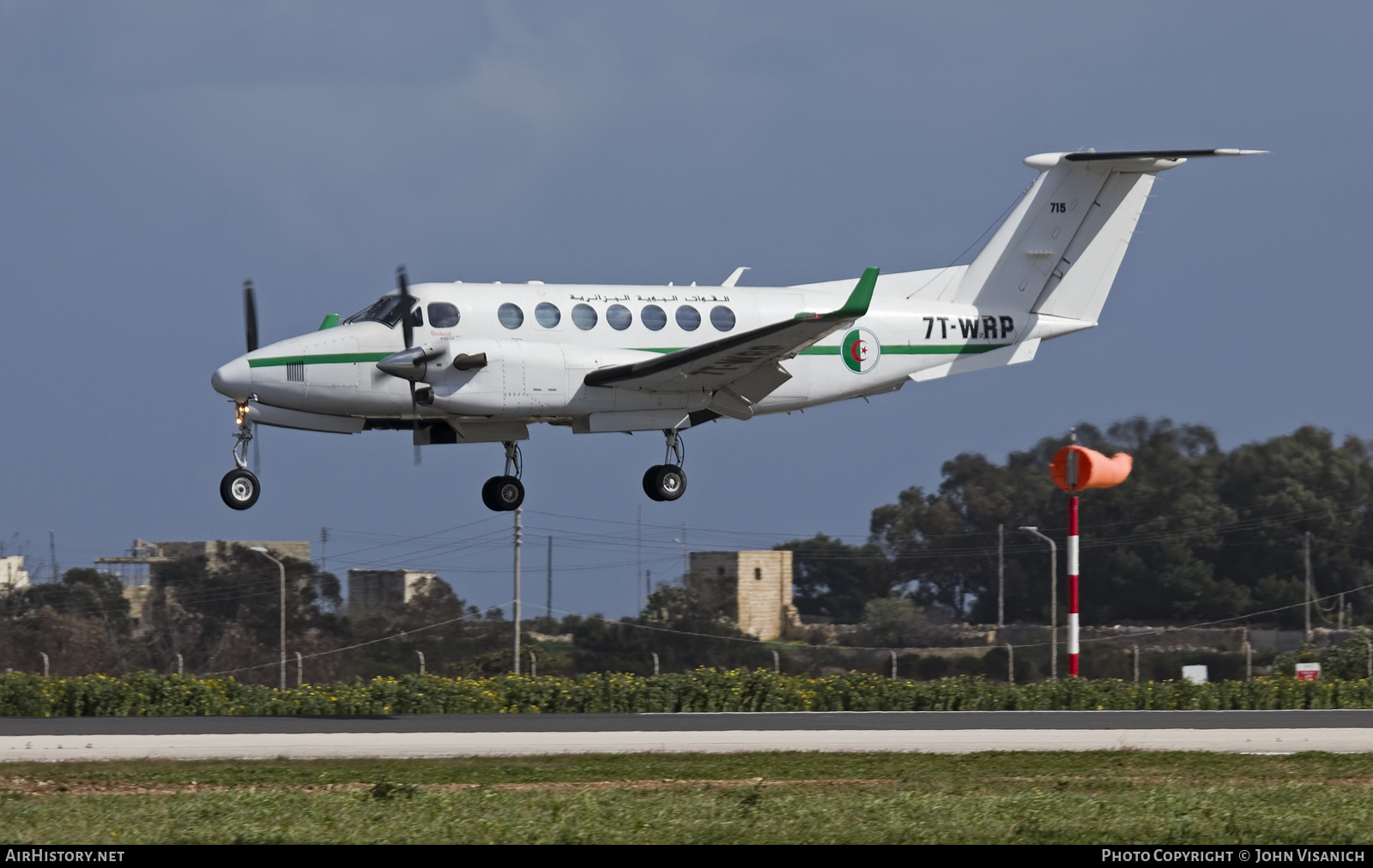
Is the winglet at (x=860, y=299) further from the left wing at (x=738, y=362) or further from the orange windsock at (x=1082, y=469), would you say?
the orange windsock at (x=1082, y=469)

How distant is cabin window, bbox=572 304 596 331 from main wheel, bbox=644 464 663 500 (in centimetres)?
301

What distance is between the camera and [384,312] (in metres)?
24.2

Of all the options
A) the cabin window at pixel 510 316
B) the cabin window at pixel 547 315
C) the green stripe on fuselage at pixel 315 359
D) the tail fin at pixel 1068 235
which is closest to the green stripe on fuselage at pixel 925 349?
the tail fin at pixel 1068 235

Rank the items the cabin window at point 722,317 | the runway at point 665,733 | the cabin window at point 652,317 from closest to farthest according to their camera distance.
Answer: the runway at point 665,733 → the cabin window at point 652,317 → the cabin window at point 722,317

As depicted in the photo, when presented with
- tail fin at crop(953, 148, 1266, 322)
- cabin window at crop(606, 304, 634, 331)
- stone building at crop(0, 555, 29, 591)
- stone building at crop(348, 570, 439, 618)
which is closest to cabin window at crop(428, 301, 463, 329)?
cabin window at crop(606, 304, 634, 331)

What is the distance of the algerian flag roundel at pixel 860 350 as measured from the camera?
1066 inches

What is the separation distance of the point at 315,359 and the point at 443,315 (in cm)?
202

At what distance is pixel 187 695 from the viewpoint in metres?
27.4

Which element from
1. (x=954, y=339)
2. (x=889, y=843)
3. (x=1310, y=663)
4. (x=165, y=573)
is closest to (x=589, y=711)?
(x=954, y=339)

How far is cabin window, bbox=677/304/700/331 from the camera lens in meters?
25.6

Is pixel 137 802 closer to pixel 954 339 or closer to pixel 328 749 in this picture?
pixel 328 749

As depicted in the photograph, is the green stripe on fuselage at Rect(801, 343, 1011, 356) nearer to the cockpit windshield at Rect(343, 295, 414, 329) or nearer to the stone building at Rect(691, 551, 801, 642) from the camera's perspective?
the cockpit windshield at Rect(343, 295, 414, 329)

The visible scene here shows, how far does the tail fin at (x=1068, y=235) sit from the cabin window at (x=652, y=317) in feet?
21.6
